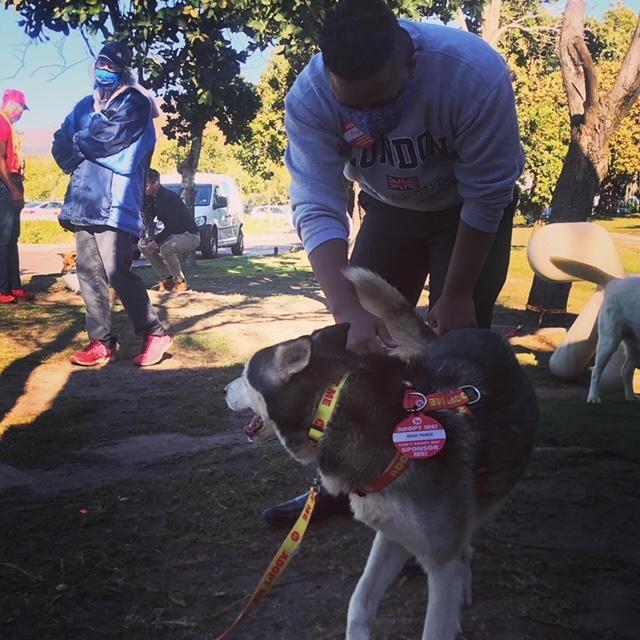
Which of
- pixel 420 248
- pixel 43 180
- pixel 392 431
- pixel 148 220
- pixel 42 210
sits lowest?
pixel 42 210

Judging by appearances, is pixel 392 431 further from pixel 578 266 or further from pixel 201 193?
pixel 201 193

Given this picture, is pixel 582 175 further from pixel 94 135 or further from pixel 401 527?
pixel 401 527

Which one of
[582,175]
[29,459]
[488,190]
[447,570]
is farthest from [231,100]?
[447,570]

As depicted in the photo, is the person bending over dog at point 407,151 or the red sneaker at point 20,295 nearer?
the person bending over dog at point 407,151

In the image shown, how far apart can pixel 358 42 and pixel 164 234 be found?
442 inches

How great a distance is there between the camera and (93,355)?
7000 millimetres

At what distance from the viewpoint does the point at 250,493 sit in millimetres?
3973

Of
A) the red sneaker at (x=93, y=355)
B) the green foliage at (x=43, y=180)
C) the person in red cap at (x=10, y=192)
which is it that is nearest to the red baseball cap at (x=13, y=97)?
the person in red cap at (x=10, y=192)

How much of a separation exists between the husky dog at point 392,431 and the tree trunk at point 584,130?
7.18 m

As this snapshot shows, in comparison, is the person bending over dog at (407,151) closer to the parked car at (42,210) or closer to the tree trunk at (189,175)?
the tree trunk at (189,175)

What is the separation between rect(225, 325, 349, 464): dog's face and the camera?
8.52 feet

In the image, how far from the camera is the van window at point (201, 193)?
23.4 meters

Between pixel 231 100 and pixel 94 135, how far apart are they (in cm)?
769

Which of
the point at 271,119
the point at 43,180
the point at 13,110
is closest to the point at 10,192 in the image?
the point at 13,110
